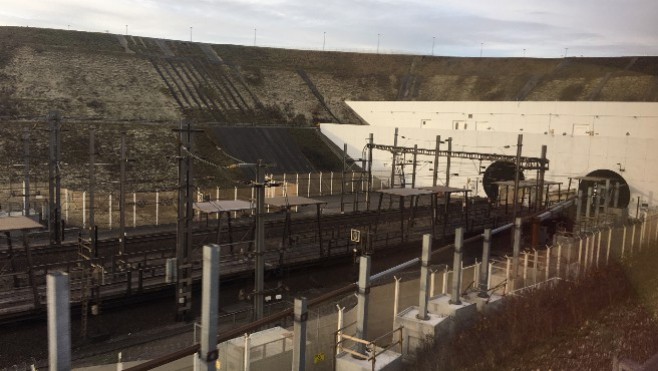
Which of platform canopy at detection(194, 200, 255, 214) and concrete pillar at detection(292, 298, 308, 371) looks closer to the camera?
concrete pillar at detection(292, 298, 308, 371)

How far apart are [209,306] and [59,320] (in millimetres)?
1032

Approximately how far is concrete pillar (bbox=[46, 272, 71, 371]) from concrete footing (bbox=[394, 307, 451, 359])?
5.18 metres

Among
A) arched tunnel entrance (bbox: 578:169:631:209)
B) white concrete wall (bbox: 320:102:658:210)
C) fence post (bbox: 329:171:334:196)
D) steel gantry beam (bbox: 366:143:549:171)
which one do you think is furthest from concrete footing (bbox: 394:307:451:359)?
fence post (bbox: 329:171:334:196)

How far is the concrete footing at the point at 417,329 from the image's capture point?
7.82 meters

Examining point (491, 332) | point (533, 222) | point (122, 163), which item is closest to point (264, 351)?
point (491, 332)

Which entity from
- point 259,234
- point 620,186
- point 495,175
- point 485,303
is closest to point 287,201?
point 259,234

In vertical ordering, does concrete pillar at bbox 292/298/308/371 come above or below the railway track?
above

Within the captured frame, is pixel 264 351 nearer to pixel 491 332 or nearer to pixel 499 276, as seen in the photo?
pixel 491 332

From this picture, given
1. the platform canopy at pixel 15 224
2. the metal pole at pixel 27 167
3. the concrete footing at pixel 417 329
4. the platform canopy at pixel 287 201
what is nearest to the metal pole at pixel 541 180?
the platform canopy at pixel 287 201

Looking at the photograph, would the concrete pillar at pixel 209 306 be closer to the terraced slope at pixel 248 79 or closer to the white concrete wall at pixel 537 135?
the white concrete wall at pixel 537 135

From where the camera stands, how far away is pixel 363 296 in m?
6.47

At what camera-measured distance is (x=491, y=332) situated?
766cm

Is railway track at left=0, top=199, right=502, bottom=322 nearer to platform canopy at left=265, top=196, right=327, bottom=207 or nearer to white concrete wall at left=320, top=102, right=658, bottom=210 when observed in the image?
platform canopy at left=265, top=196, right=327, bottom=207

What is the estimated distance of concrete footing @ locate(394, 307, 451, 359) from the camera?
308 inches
